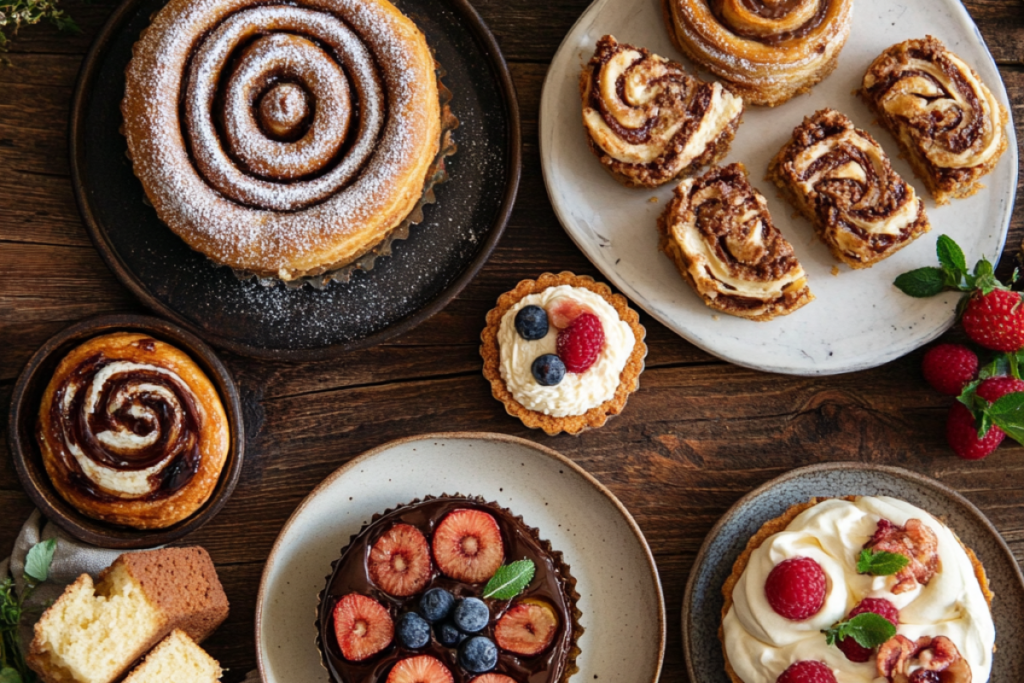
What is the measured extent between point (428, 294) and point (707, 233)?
0.79 metres

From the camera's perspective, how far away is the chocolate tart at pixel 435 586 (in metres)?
1.96

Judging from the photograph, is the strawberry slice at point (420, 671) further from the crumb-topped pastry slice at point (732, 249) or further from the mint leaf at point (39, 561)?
the crumb-topped pastry slice at point (732, 249)

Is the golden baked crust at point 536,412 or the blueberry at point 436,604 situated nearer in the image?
the blueberry at point 436,604

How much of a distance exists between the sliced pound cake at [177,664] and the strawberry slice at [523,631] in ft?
2.60

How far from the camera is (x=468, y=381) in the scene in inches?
92.8

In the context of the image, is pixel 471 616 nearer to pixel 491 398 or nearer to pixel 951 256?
pixel 491 398

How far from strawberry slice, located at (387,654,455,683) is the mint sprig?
98 cm

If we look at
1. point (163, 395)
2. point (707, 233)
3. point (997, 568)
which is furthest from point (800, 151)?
point (163, 395)

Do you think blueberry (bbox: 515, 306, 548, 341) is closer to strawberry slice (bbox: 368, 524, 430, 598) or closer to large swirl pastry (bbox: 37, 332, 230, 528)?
strawberry slice (bbox: 368, 524, 430, 598)

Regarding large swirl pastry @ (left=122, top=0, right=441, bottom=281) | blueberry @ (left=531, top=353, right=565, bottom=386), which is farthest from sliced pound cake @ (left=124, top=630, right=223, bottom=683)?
blueberry @ (left=531, top=353, right=565, bottom=386)

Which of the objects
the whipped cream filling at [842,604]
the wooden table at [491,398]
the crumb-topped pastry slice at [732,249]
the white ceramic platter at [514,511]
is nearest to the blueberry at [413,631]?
the white ceramic platter at [514,511]

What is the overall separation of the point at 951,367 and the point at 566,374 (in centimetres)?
114

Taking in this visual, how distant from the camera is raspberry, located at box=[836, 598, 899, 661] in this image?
206cm

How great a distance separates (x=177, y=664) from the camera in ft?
6.80
